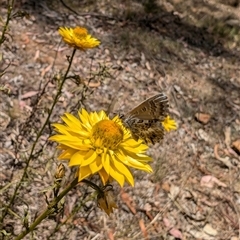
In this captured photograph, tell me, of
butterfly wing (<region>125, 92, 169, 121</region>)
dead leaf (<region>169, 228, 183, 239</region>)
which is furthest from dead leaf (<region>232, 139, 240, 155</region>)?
butterfly wing (<region>125, 92, 169, 121</region>)

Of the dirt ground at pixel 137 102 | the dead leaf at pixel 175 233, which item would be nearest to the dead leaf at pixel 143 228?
the dirt ground at pixel 137 102

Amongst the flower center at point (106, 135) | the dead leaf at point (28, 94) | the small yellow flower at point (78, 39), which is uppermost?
the flower center at point (106, 135)

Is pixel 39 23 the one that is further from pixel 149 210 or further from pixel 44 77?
pixel 149 210

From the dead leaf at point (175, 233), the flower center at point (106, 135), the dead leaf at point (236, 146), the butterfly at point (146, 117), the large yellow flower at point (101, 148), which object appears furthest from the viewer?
the dead leaf at point (236, 146)

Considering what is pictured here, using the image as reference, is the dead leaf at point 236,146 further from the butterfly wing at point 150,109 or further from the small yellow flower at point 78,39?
the butterfly wing at point 150,109

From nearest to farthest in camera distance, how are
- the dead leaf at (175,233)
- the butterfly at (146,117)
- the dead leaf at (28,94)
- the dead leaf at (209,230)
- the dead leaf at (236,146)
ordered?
1. the butterfly at (146,117)
2. the dead leaf at (175,233)
3. the dead leaf at (209,230)
4. the dead leaf at (28,94)
5. the dead leaf at (236,146)

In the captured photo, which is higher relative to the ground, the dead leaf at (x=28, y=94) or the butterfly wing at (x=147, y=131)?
the butterfly wing at (x=147, y=131)

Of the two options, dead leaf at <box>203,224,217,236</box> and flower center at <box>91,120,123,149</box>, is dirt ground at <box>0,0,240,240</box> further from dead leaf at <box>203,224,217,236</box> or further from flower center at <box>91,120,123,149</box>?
flower center at <box>91,120,123,149</box>
